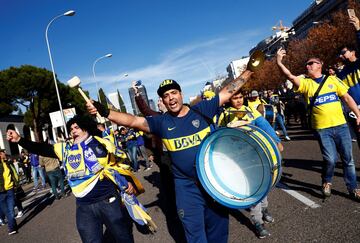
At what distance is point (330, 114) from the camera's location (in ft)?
14.8

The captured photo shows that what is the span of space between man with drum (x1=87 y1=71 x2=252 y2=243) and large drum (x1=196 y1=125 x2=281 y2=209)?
207mm

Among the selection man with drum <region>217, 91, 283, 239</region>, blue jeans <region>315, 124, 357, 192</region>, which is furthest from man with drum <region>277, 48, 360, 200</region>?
man with drum <region>217, 91, 283, 239</region>

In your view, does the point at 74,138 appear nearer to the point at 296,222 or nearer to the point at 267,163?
the point at 267,163

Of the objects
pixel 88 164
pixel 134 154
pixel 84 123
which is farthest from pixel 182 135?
pixel 134 154

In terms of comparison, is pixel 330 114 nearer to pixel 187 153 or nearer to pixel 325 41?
pixel 187 153

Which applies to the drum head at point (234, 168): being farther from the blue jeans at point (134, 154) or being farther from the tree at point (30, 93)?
the tree at point (30, 93)

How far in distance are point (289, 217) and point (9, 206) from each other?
249 inches

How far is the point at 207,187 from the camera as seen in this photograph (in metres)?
2.72

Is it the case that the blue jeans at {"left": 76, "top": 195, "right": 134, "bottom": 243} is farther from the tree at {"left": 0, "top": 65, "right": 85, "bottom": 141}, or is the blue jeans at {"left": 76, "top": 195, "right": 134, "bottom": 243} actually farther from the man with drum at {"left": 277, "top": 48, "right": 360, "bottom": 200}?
the tree at {"left": 0, "top": 65, "right": 85, "bottom": 141}

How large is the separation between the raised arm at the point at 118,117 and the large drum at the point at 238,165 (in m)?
0.62

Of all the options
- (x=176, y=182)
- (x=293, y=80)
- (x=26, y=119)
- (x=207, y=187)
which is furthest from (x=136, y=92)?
(x=26, y=119)

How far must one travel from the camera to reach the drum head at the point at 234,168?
2.50m

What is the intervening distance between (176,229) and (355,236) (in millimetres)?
2561

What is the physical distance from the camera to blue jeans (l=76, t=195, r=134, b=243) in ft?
11.6
